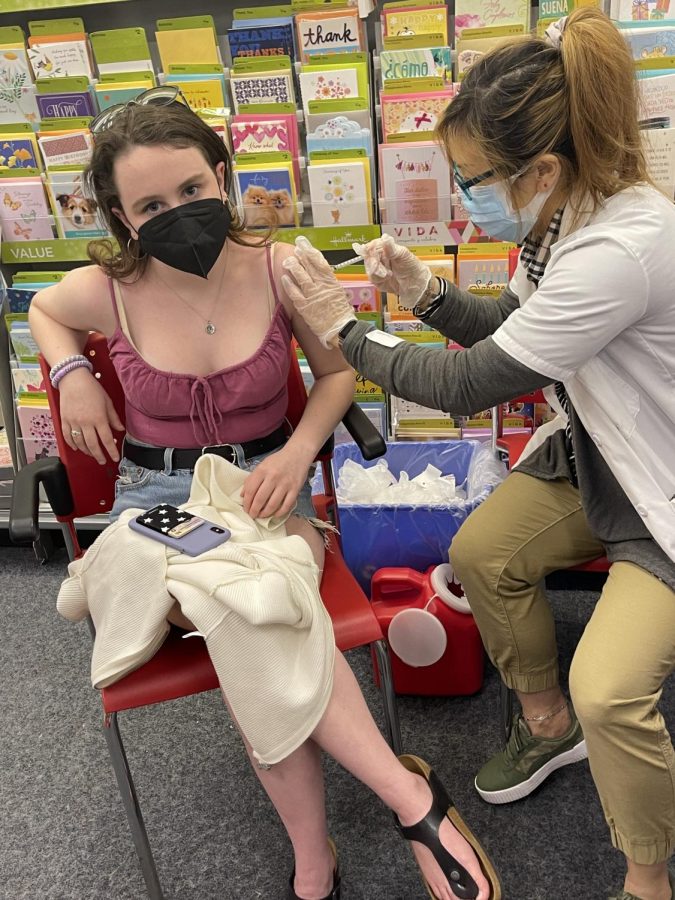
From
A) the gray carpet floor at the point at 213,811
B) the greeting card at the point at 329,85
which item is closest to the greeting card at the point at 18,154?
the greeting card at the point at 329,85

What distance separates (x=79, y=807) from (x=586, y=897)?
→ 1145mm

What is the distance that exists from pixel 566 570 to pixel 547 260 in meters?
0.69

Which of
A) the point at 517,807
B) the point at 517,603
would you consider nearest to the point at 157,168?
the point at 517,603

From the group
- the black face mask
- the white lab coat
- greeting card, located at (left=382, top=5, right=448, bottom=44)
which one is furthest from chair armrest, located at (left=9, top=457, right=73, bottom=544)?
greeting card, located at (left=382, top=5, right=448, bottom=44)

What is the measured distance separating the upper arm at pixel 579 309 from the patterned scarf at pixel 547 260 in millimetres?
148

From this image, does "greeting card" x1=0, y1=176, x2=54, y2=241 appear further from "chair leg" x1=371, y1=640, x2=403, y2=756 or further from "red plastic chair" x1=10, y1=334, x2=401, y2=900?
"chair leg" x1=371, y1=640, x2=403, y2=756

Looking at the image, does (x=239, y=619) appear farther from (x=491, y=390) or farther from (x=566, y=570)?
(x=566, y=570)

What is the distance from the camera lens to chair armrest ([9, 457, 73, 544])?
136 centimetres

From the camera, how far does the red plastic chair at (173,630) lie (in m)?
1.29

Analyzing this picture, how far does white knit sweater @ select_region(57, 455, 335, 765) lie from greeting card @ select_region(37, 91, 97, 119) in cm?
157

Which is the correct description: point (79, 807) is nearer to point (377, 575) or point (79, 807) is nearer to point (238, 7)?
point (377, 575)

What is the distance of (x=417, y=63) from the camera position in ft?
6.75

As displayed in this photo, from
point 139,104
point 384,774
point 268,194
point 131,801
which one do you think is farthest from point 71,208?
point 384,774

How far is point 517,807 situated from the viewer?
1.61 m
